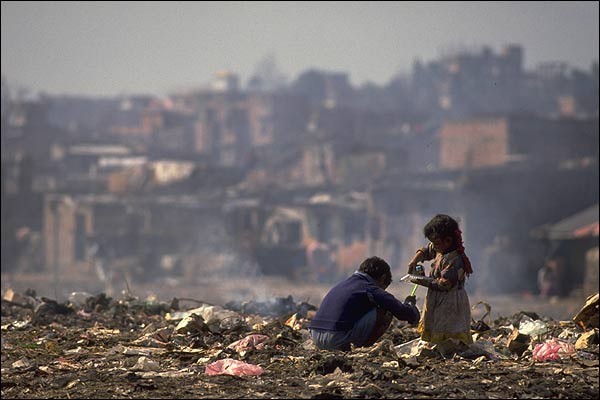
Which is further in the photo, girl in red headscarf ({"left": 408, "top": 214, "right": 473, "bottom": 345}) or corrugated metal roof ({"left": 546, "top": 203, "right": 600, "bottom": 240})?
corrugated metal roof ({"left": 546, "top": 203, "right": 600, "bottom": 240})

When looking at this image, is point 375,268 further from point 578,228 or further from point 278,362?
point 578,228

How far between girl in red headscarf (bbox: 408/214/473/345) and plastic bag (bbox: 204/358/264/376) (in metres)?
1.35

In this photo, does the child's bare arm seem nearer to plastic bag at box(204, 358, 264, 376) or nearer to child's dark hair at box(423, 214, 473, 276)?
child's dark hair at box(423, 214, 473, 276)

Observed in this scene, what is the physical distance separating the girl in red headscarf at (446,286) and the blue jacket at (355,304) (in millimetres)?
162

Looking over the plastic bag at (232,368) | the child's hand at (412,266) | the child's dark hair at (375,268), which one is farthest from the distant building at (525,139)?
the plastic bag at (232,368)

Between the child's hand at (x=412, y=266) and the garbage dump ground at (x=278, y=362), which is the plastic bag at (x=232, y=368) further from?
the child's hand at (x=412, y=266)

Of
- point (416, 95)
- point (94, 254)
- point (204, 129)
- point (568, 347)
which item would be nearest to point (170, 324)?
point (568, 347)

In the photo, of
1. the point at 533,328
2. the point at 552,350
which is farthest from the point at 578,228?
the point at 552,350

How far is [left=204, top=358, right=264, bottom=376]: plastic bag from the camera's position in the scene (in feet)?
22.8

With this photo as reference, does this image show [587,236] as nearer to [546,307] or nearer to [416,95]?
[546,307]

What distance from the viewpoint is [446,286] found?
7277mm

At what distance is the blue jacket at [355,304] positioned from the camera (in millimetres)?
7387

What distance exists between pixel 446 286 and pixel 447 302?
14 centimetres

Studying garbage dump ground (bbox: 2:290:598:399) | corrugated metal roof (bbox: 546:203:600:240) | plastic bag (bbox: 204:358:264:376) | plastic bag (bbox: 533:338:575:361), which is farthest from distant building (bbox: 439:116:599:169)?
plastic bag (bbox: 204:358:264:376)
